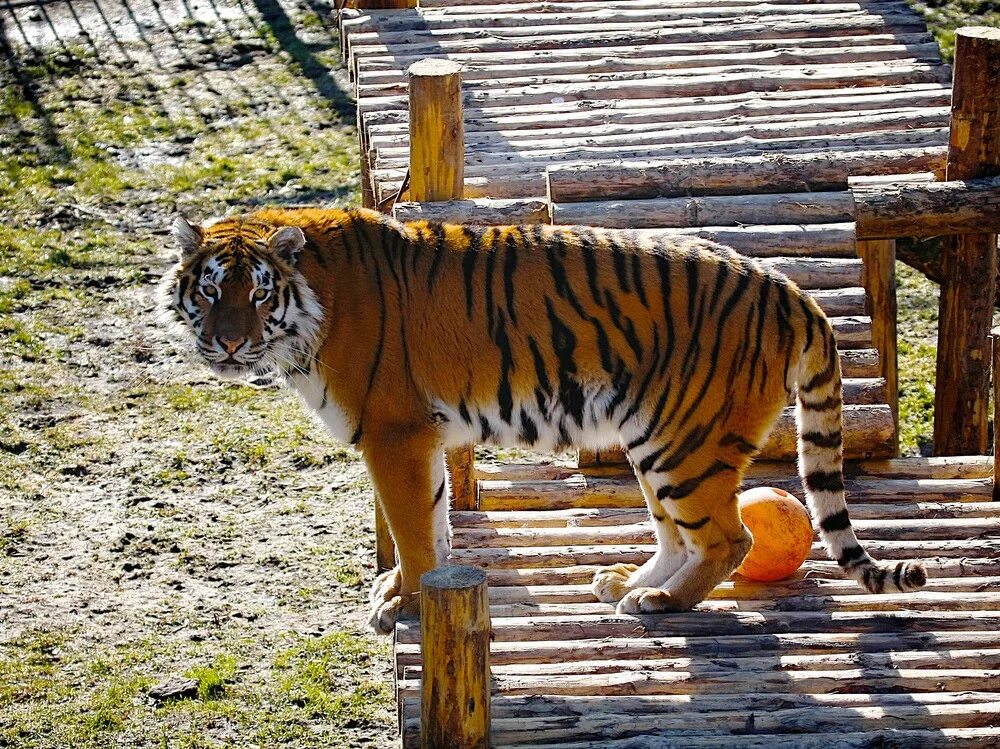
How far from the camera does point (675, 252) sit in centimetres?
484

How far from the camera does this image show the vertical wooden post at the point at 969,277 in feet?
20.8

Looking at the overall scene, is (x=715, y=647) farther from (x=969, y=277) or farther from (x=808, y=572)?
(x=969, y=277)

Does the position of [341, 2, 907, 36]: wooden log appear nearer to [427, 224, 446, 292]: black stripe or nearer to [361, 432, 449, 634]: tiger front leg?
[427, 224, 446, 292]: black stripe

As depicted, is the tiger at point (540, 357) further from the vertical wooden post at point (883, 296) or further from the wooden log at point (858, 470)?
the vertical wooden post at point (883, 296)

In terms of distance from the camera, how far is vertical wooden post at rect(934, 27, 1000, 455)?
6.33 meters

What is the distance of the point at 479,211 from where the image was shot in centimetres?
609

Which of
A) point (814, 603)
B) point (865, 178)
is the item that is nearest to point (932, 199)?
point (865, 178)

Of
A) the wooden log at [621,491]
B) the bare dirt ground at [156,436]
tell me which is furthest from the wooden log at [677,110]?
the wooden log at [621,491]

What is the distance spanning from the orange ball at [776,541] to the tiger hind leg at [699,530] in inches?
6.4

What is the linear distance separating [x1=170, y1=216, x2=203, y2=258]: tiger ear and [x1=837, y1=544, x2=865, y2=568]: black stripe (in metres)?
2.22

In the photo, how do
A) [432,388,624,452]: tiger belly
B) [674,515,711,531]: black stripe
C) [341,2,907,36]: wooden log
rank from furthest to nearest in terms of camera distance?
1. [341,2,907,36]: wooden log
2. [432,388,624,452]: tiger belly
3. [674,515,711,531]: black stripe

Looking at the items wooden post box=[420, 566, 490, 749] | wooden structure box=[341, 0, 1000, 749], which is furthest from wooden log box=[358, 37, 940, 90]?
wooden post box=[420, 566, 490, 749]

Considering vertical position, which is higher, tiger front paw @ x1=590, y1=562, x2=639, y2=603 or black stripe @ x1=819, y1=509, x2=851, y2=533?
black stripe @ x1=819, y1=509, x2=851, y2=533

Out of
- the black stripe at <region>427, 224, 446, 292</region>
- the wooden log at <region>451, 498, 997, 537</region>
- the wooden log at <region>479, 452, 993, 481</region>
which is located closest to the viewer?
the black stripe at <region>427, 224, 446, 292</region>
